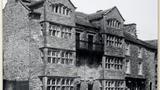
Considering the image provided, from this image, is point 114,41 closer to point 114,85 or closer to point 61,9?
point 114,85

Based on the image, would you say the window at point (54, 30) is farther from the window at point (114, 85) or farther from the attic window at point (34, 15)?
the window at point (114, 85)

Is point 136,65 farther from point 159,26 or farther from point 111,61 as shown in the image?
point 159,26

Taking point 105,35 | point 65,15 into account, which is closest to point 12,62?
point 65,15

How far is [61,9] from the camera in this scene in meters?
11.3

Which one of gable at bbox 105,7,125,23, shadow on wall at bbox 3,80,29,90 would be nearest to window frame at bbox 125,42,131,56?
gable at bbox 105,7,125,23

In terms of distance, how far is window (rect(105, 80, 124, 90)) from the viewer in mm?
13148

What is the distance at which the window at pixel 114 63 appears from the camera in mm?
13320

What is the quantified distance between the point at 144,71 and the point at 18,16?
7.64 metres

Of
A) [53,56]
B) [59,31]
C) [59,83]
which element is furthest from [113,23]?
[59,83]

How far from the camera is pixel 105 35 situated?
43.2 feet

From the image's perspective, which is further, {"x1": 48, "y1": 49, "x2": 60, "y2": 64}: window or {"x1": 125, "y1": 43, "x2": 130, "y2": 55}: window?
{"x1": 125, "y1": 43, "x2": 130, "y2": 55}: window

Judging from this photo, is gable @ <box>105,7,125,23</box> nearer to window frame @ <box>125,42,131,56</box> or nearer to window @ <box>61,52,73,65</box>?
window frame @ <box>125,42,131,56</box>

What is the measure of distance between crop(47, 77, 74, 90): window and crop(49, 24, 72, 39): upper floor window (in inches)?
66.5

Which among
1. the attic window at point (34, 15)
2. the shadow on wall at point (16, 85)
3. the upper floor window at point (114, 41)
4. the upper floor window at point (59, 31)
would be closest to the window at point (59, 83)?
the shadow on wall at point (16, 85)
